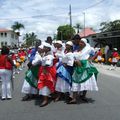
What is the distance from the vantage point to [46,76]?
11320mm

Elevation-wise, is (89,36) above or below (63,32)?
below

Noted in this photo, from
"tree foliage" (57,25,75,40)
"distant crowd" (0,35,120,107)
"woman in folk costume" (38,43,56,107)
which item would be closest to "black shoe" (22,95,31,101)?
"distant crowd" (0,35,120,107)

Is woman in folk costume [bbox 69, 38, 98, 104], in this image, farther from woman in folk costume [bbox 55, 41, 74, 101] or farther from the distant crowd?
woman in folk costume [bbox 55, 41, 74, 101]

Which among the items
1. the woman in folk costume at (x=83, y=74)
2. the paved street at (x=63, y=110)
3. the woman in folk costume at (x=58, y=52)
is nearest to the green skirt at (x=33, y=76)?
the paved street at (x=63, y=110)

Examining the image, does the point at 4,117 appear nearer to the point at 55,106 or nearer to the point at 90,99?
the point at 55,106

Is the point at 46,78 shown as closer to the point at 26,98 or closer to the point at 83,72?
the point at 83,72

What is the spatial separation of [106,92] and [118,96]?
1.23 meters

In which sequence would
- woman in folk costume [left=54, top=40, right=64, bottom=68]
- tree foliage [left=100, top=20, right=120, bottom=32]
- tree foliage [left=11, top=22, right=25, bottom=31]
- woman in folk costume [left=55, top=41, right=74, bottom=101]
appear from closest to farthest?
woman in folk costume [left=55, top=41, right=74, bottom=101]
woman in folk costume [left=54, top=40, right=64, bottom=68]
tree foliage [left=100, top=20, right=120, bottom=32]
tree foliage [left=11, top=22, right=25, bottom=31]

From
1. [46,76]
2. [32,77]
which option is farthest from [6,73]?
[46,76]

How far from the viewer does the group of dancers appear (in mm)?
11227

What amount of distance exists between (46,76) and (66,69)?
63 cm

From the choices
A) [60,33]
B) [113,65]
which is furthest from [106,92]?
[60,33]

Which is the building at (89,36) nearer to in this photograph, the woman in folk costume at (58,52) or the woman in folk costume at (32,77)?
the woman in folk costume at (32,77)

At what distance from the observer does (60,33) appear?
409 feet
